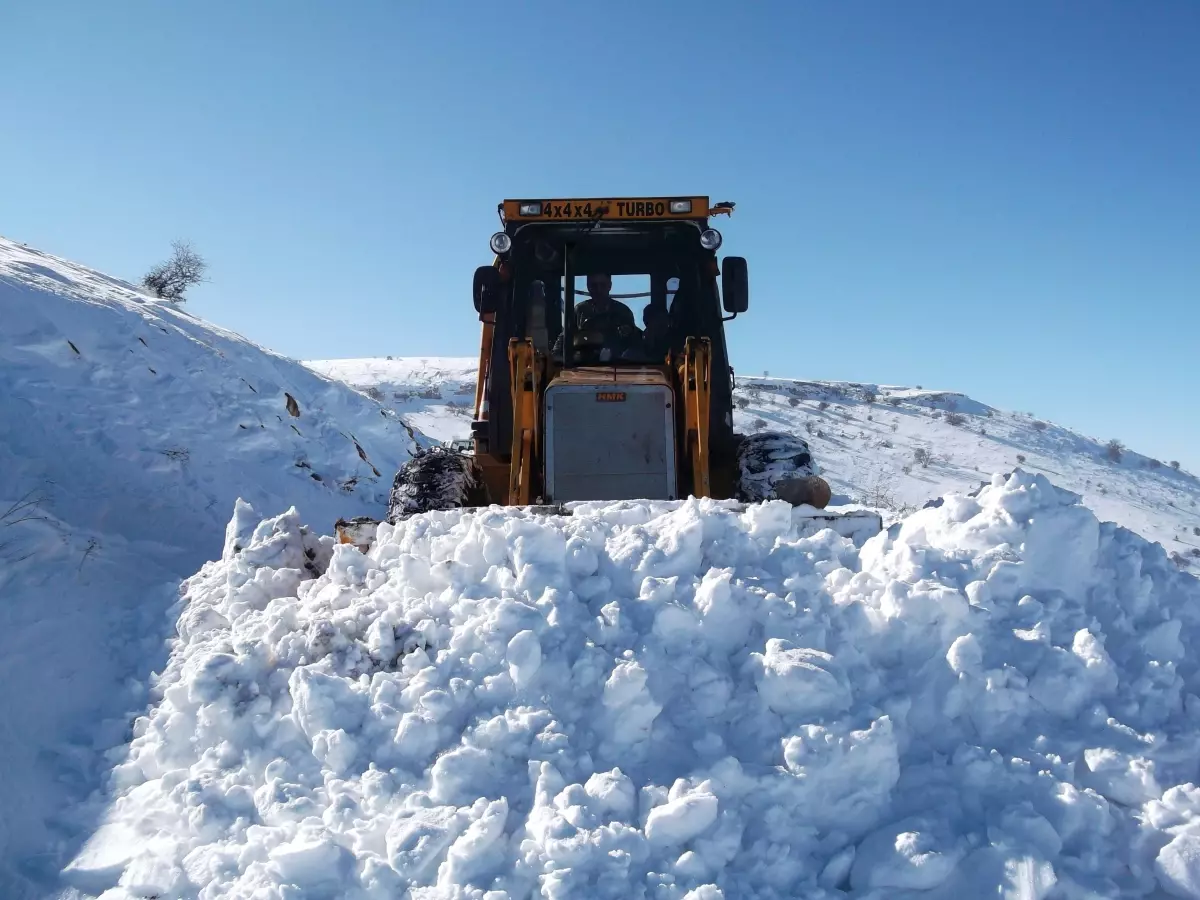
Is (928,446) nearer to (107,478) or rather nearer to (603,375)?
(603,375)

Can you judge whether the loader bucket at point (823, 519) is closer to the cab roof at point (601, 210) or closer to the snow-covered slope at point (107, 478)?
the snow-covered slope at point (107, 478)

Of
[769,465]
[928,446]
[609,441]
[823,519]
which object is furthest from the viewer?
[928,446]

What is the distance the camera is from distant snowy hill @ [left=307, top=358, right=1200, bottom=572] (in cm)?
1972

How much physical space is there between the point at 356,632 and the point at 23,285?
8.86 m

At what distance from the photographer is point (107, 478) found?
7934mm

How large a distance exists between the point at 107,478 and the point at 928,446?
75.3ft

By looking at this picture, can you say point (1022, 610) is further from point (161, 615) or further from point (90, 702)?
point (161, 615)

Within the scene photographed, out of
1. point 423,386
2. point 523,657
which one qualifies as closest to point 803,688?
point 523,657

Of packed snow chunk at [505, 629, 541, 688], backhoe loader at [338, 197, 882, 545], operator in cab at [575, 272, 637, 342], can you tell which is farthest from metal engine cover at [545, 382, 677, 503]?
packed snow chunk at [505, 629, 541, 688]

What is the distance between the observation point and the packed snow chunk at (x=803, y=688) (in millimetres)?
3256

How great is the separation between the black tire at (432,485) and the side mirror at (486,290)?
107 cm

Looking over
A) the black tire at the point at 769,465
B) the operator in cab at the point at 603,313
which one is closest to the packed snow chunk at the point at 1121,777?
the black tire at the point at 769,465


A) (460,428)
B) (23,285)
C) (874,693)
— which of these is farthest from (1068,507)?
(460,428)

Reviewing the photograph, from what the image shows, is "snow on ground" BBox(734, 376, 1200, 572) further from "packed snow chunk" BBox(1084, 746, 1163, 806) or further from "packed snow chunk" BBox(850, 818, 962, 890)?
"packed snow chunk" BBox(850, 818, 962, 890)
